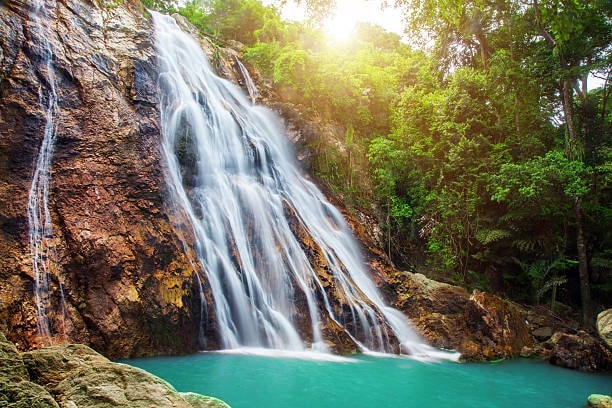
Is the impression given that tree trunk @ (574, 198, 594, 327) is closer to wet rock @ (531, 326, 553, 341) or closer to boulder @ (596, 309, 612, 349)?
wet rock @ (531, 326, 553, 341)

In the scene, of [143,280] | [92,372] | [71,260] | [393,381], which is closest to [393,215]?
[393,381]

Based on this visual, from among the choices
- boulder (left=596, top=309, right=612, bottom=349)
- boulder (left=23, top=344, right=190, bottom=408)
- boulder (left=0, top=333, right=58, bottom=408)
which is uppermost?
boulder (left=0, top=333, right=58, bottom=408)

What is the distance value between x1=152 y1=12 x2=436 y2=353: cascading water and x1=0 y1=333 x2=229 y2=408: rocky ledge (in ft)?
16.4

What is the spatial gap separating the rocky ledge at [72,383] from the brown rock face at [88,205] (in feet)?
11.1

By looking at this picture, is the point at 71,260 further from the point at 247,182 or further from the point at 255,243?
the point at 247,182

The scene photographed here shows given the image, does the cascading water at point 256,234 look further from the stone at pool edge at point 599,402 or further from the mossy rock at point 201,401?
the mossy rock at point 201,401

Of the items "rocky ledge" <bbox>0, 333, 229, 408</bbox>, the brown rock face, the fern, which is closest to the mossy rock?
"rocky ledge" <bbox>0, 333, 229, 408</bbox>

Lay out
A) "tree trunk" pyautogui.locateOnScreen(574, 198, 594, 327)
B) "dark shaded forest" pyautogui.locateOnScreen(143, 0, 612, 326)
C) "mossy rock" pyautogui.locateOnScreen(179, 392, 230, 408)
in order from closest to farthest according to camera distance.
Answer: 1. "mossy rock" pyautogui.locateOnScreen(179, 392, 230, 408)
2. "tree trunk" pyautogui.locateOnScreen(574, 198, 594, 327)
3. "dark shaded forest" pyautogui.locateOnScreen(143, 0, 612, 326)

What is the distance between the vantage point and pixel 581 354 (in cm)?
829

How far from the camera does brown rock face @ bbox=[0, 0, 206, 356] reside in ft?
21.4

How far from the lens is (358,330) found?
8.94 meters

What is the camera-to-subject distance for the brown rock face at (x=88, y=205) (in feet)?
21.4

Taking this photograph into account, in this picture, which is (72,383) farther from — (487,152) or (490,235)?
(487,152)

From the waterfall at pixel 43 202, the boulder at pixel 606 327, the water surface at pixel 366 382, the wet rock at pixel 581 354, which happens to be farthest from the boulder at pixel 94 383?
the boulder at pixel 606 327
